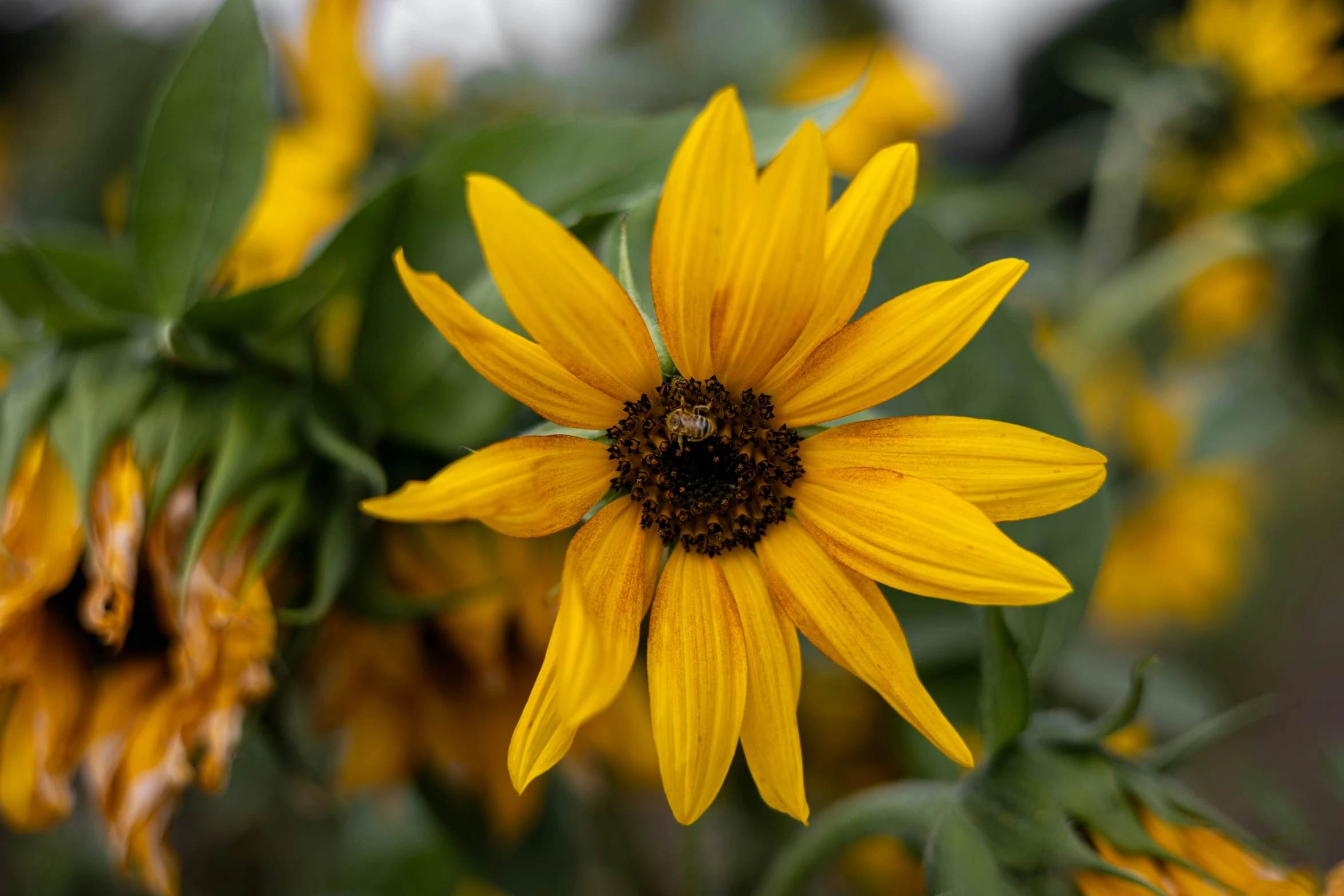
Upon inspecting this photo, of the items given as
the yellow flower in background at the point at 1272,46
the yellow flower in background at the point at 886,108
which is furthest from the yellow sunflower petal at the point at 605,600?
the yellow flower in background at the point at 1272,46

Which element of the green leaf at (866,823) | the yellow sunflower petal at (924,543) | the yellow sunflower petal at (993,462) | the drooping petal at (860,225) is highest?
the drooping petal at (860,225)

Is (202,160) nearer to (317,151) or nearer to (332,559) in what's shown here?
(332,559)

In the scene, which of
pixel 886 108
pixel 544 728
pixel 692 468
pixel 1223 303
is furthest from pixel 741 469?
pixel 1223 303

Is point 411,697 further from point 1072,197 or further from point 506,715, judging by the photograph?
point 1072,197

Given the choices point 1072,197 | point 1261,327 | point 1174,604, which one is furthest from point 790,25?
point 1174,604

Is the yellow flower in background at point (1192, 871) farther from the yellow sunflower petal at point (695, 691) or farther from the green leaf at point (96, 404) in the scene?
the green leaf at point (96, 404)

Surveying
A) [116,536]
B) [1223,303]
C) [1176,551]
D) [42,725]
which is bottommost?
[1176,551]
